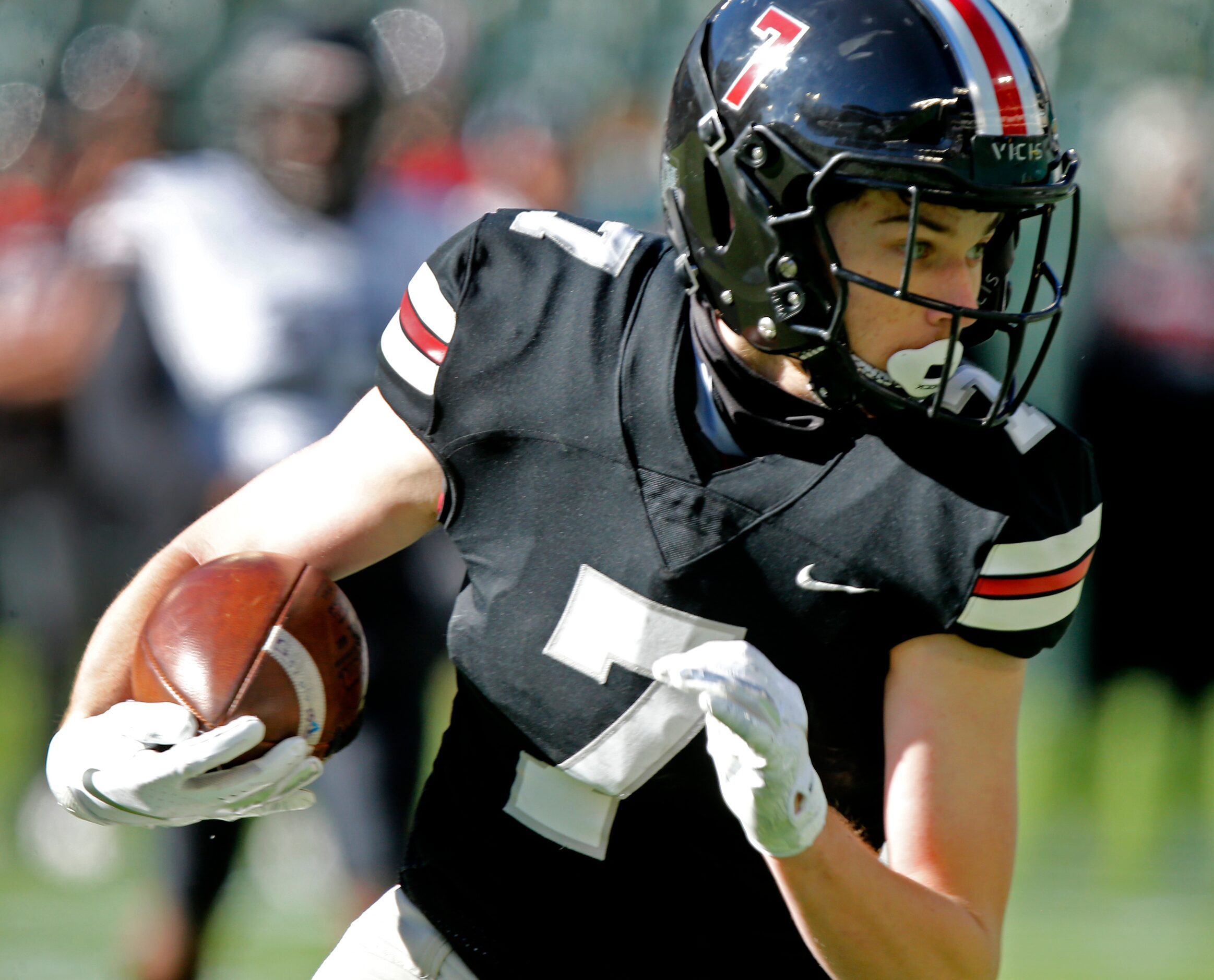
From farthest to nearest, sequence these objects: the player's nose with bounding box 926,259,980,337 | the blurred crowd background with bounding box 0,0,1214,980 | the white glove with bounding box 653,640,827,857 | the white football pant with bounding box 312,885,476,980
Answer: the blurred crowd background with bounding box 0,0,1214,980 < the white football pant with bounding box 312,885,476,980 < the player's nose with bounding box 926,259,980,337 < the white glove with bounding box 653,640,827,857

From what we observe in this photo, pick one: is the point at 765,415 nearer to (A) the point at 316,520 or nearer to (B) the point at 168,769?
(A) the point at 316,520

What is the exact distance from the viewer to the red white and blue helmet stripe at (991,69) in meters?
1.70

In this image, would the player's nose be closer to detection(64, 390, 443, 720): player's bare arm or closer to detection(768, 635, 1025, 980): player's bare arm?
detection(768, 635, 1025, 980): player's bare arm

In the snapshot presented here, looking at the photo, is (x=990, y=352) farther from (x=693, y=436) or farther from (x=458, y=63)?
(x=693, y=436)

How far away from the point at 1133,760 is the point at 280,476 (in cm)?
435

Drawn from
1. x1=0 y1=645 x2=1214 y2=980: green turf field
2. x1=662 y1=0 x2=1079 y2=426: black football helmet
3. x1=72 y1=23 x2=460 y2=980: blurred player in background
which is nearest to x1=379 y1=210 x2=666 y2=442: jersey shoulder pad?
x1=662 y1=0 x2=1079 y2=426: black football helmet

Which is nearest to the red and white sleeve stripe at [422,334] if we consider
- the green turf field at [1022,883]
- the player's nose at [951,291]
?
the player's nose at [951,291]

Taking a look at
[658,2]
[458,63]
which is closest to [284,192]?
[458,63]

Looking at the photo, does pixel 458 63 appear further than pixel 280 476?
Yes

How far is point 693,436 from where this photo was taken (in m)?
1.77

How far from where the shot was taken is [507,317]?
1.84 metres

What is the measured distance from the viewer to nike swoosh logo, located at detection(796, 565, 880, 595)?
1660 mm

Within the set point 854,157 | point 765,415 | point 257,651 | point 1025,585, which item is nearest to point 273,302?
point 257,651

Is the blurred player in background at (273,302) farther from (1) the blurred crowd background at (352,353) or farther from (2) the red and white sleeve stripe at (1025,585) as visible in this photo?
(2) the red and white sleeve stripe at (1025,585)
